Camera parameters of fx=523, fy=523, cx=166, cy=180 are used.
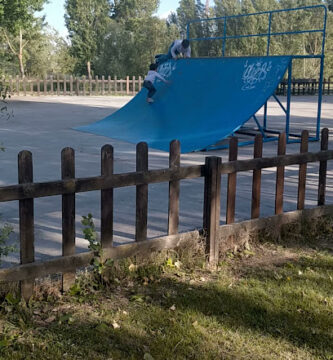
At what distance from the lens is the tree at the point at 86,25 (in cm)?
5412

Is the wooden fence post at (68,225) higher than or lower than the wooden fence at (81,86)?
lower

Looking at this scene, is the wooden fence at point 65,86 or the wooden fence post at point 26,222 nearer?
the wooden fence post at point 26,222

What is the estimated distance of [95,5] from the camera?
57344 millimetres

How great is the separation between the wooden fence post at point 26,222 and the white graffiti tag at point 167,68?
1217 centimetres

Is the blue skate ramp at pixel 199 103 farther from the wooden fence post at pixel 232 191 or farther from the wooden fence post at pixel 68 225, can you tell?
the wooden fence post at pixel 68 225

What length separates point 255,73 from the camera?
12.7 metres

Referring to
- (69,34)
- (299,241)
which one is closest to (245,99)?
(299,241)

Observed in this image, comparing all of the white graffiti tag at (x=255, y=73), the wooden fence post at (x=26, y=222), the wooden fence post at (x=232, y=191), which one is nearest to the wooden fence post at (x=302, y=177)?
the wooden fence post at (x=232, y=191)

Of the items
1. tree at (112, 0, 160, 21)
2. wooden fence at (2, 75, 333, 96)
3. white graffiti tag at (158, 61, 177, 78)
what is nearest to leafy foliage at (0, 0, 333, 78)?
wooden fence at (2, 75, 333, 96)

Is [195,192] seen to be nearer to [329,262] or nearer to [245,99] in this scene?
[329,262]

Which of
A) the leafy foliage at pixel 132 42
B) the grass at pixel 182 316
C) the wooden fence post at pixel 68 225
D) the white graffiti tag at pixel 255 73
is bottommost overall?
the grass at pixel 182 316

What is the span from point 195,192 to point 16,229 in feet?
9.09

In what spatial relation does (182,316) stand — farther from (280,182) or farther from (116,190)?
(116,190)

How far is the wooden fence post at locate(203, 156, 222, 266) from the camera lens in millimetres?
4484
